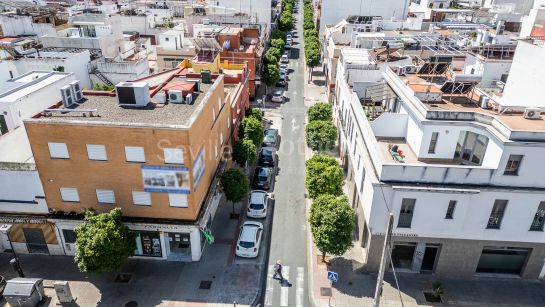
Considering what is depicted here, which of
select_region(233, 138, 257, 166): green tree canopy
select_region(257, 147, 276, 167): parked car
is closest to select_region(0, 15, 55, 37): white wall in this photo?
select_region(233, 138, 257, 166): green tree canopy

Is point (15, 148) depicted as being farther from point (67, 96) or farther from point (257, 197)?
point (257, 197)

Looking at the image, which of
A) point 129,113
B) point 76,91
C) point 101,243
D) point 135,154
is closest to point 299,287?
point 101,243

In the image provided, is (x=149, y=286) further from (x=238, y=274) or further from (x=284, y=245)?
(x=284, y=245)

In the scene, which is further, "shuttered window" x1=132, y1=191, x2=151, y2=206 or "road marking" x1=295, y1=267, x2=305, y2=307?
"shuttered window" x1=132, y1=191, x2=151, y2=206

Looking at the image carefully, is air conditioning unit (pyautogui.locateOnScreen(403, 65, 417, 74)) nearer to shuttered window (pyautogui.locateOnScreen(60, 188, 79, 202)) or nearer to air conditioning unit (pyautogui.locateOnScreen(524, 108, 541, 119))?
air conditioning unit (pyautogui.locateOnScreen(524, 108, 541, 119))

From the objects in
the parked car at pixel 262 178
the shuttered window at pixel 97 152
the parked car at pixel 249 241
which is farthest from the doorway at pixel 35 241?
the parked car at pixel 262 178

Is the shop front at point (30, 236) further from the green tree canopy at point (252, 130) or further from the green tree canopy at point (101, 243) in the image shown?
the green tree canopy at point (252, 130)
